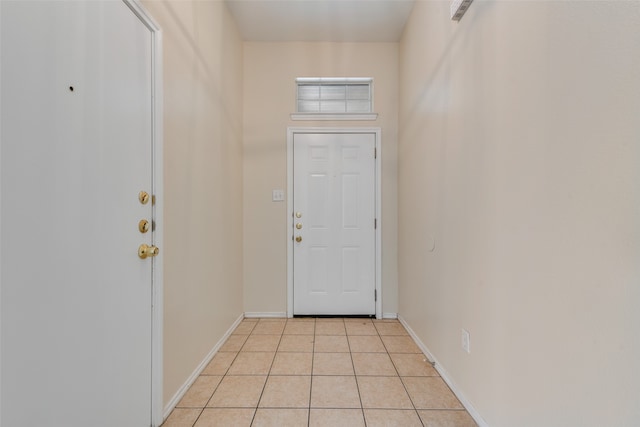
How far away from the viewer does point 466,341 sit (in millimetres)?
1560

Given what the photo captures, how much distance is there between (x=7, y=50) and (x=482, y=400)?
219cm

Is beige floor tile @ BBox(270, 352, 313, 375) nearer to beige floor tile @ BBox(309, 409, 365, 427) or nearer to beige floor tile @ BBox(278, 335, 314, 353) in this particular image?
beige floor tile @ BBox(278, 335, 314, 353)

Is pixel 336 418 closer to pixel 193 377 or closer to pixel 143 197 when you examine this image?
pixel 193 377

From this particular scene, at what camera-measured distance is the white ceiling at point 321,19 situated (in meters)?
2.47

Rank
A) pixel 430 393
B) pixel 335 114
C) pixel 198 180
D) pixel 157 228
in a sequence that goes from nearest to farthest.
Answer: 1. pixel 157 228
2. pixel 430 393
3. pixel 198 180
4. pixel 335 114

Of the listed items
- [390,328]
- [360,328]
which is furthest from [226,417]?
[390,328]

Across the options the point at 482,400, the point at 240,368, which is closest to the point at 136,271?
the point at 240,368

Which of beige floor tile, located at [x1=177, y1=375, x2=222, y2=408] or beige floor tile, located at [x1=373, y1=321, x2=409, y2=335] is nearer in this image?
beige floor tile, located at [x1=177, y1=375, x2=222, y2=408]

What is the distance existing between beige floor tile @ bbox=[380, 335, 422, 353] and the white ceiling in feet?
9.31

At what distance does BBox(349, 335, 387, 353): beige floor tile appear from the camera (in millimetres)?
2256

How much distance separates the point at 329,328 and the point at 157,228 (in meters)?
1.85

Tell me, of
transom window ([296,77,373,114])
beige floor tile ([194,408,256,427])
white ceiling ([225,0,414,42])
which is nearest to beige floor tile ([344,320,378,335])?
beige floor tile ([194,408,256,427])

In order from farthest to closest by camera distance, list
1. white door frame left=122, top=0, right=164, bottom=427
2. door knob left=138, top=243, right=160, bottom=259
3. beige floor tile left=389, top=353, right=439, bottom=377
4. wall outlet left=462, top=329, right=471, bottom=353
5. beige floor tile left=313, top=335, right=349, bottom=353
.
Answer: beige floor tile left=313, top=335, right=349, bottom=353
beige floor tile left=389, top=353, right=439, bottom=377
wall outlet left=462, top=329, right=471, bottom=353
white door frame left=122, top=0, right=164, bottom=427
door knob left=138, top=243, right=160, bottom=259

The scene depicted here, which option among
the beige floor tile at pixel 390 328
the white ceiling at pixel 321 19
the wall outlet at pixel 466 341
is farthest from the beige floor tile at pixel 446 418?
the white ceiling at pixel 321 19
